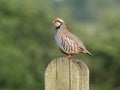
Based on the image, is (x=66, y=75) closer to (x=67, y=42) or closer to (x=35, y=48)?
(x=67, y=42)

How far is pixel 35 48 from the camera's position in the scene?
3294 centimetres

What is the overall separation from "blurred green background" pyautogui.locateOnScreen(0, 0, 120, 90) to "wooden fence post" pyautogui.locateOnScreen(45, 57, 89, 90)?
15812 millimetres

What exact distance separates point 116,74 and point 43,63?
15.5 feet

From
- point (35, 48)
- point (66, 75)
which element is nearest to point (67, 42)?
point (66, 75)

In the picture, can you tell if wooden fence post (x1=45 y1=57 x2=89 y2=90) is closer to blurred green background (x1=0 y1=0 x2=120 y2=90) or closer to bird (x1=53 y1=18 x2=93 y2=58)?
bird (x1=53 y1=18 x2=93 y2=58)

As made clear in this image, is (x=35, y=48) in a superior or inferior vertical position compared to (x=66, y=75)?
superior

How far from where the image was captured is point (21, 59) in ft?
88.4

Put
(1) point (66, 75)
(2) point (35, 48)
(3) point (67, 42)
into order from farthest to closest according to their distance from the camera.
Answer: (2) point (35, 48)
(3) point (67, 42)
(1) point (66, 75)

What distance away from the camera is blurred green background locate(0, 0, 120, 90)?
24.8 m

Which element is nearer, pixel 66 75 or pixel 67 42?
pixel 66 75

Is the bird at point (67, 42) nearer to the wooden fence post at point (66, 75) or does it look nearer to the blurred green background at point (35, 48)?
the wooden fence post at point (66, 75)

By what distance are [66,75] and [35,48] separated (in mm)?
28358

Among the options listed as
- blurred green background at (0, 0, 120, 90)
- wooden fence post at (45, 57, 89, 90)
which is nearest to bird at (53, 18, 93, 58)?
wooden fence post at (45, 57, 89, 90)

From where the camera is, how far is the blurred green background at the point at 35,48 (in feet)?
81.4
